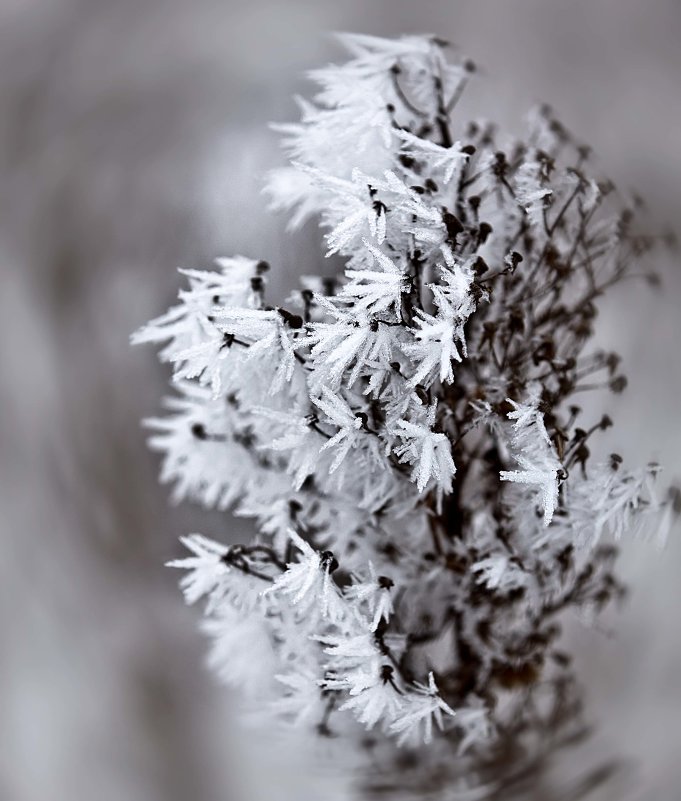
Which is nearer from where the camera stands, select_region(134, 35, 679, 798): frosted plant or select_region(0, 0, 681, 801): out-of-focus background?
select_region(134, 35, 679, 798): frosted plant

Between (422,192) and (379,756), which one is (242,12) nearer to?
(422,192)

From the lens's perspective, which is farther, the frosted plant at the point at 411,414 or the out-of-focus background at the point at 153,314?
the out-of-focus background at the point at 153,314

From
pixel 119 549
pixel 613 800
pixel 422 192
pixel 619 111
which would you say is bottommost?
pixel 613 800

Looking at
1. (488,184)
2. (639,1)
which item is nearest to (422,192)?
(488,184)

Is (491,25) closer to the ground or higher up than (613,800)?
higher up

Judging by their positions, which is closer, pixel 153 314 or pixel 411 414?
pixel 411 414
